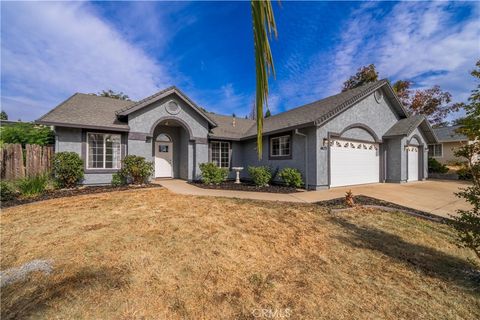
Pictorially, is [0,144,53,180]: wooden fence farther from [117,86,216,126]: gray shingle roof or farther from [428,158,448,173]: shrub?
[428,158,448,173]: shrub

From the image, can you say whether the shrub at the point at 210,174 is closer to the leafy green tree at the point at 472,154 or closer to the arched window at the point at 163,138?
the arched window at the point at 163,138

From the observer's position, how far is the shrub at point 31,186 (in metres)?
8.31

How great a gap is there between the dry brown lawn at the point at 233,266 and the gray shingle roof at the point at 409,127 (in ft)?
30.6

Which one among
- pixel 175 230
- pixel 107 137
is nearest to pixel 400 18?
pixel 175 230

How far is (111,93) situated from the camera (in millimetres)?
28969

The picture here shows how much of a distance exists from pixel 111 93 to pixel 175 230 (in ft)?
100

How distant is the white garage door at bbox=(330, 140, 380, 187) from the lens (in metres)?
11.6

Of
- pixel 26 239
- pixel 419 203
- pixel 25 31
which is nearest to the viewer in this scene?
pixel 26 239

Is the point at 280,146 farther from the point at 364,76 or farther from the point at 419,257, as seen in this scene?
the point at 364,76

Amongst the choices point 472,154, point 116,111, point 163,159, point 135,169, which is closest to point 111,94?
point 116,111

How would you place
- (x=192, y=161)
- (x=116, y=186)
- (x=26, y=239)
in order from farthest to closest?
1. (x=192, y=161)
2. (x=116, y=186)
3. (x=26, y=239)

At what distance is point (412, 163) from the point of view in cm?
1486

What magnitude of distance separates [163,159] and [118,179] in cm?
369

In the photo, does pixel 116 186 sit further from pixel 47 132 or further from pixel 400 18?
pixel 400 18
